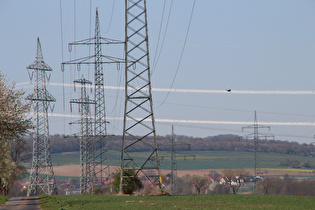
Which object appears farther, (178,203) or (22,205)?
(22,205)

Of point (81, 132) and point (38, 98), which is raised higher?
point (38, 98)

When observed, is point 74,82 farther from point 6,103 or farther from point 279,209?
point 279,209

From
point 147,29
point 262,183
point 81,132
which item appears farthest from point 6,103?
point 262,183

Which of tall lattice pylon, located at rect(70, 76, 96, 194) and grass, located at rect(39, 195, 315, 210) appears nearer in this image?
grass, located at rect(39, 195, 315, 210)

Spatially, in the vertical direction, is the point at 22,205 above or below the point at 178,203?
below

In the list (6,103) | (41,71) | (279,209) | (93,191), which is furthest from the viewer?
(41,71)

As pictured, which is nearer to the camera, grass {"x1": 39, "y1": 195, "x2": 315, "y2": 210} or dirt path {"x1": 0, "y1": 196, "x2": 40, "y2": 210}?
grass {"x1": 39, "y1": 195, "x2": 315, "y2": 210}

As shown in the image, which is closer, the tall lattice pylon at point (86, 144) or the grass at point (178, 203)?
the grass at point (178, 203)

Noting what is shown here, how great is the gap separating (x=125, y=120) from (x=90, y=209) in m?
17.0

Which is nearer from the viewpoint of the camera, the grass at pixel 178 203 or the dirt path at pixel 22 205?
the grass at pixel 178 203

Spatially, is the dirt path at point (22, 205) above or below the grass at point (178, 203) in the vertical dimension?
below

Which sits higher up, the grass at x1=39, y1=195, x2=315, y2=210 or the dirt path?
the grass at x1=39, y1=195, x2=315, y2=210

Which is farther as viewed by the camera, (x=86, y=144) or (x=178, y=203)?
(x=86, y=144)

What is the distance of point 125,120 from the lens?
53969 millimetres
